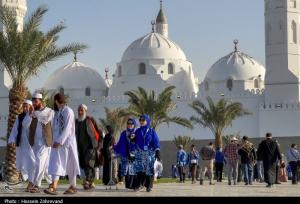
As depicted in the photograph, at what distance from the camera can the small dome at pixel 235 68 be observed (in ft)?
223

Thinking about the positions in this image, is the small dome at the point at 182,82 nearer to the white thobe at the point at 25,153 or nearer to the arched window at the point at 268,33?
the arched window at the point at 268,33

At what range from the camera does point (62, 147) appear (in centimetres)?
1289

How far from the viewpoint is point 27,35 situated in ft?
76.6

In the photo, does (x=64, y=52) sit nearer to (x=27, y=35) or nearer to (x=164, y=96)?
(x=27, y=35)

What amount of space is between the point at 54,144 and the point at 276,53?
48.8 meters

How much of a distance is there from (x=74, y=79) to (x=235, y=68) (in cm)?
1397

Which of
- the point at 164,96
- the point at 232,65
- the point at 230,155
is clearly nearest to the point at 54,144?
the point at 230,155

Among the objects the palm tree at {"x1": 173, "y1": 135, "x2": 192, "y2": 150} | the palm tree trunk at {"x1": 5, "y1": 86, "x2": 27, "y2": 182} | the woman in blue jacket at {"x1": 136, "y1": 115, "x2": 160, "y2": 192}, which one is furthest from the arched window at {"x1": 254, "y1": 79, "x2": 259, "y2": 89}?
the woman in blue jacket at {"x1": 136, "y1": 115, "x2": 160, "y2": 192}

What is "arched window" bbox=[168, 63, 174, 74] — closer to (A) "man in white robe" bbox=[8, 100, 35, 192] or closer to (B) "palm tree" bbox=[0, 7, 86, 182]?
(B) "palm tree" bbox=[0, 7, 86, 182]

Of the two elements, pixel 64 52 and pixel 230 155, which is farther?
pixel 64 52

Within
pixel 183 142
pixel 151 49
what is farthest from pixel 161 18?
pixel 183 142

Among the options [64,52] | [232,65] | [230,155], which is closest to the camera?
[230,155]

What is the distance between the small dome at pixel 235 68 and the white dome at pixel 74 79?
33.2 ft

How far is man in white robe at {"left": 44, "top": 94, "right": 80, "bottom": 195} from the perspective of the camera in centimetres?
1274
